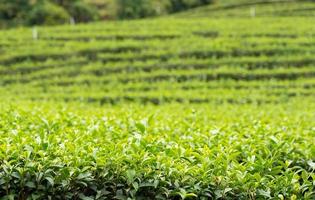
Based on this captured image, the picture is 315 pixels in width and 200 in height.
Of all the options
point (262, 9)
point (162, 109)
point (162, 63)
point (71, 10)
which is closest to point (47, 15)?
point (71, 10)

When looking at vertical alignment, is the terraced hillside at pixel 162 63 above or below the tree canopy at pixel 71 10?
below

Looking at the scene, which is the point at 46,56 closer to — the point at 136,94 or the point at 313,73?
the point at 136,94

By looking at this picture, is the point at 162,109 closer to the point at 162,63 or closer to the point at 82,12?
the point at 162,63

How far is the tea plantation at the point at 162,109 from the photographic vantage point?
3.74m

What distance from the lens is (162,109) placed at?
11852 millimetres

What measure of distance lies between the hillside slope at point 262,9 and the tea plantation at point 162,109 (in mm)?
191

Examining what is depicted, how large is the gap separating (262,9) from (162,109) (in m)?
23.7

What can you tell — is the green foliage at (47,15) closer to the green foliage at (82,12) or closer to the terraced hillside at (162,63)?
the green foliage at (82,12)

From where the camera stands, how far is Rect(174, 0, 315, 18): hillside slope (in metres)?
31.5

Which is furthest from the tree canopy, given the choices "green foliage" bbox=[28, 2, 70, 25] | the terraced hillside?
the terraced hillside

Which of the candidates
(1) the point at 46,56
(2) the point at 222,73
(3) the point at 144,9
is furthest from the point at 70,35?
(3) the point at 144,9

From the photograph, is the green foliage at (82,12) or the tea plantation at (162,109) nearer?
the tea plantation at (162,109)

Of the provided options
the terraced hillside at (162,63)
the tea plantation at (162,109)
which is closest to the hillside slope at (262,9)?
the tea plantation at (162,109)

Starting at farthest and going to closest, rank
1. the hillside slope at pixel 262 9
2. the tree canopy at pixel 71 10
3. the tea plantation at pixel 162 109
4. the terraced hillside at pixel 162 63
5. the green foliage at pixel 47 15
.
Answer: the tree canopy at pixel 71 10, the green foliage at pixel 47 15, the hillside slope at pixel 262 9, the terraced hillside at pixel 162 63, the tea plantation at pixel 162 109
